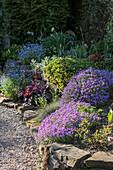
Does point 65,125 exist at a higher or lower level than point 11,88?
lower

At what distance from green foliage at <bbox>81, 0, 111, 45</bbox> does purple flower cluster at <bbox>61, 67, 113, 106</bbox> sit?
3534 millimetres

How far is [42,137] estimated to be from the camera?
3031 mm

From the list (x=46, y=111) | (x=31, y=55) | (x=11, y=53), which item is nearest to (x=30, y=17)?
(x=11, y=53)

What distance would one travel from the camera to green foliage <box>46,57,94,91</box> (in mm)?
4523

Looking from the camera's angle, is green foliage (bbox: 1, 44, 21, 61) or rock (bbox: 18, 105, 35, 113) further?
green foliage (bbox: 1, 44, 21, 61)

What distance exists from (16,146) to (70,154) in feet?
→ 4.29

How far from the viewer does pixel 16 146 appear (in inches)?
136

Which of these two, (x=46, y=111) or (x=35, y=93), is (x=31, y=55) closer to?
(x=35, y=93)

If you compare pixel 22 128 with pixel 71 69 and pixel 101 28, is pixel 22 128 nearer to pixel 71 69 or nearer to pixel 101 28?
pixel 71 69

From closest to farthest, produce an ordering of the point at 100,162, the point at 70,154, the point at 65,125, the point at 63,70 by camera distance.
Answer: the point at 100,162 → the point at 70,154 → the point at 65,125 → the point at 63,70

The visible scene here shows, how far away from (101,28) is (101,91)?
4.12 metres

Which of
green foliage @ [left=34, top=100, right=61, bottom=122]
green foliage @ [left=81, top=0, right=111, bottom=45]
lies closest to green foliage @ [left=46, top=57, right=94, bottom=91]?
green foliage @ [left=34, top=100, right=61, bottom=122]

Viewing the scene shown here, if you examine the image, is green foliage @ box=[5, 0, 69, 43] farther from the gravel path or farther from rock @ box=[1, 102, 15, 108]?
the gravel path

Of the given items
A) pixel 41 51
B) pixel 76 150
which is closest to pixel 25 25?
pixel 41 51
